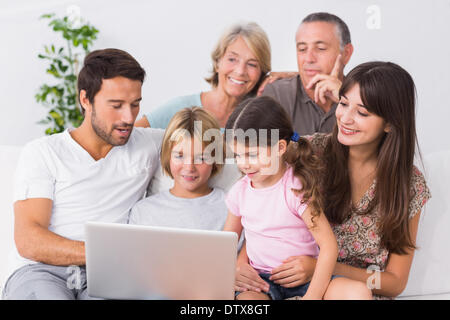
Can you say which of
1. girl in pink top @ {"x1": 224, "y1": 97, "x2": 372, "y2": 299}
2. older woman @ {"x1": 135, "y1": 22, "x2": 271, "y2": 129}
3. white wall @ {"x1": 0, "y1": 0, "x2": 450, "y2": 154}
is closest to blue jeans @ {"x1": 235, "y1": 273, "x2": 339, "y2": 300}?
girl in pink top @ {"x1": 224, "y1": 97, "x2": 372, "y2": 299}

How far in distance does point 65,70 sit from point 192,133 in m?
1.74

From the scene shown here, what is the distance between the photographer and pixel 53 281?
5.18ft

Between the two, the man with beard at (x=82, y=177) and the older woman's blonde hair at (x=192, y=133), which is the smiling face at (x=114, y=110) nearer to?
the man with beard at (x=82, y=177)

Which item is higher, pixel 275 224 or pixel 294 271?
pixel 275 224

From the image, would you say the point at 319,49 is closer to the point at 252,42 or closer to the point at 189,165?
the point at 252,42

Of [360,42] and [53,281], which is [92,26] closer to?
[360,42]

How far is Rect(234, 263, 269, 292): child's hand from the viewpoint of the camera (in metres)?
1.50

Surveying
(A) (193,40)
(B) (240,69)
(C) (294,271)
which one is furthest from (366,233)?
(A) (193,40)

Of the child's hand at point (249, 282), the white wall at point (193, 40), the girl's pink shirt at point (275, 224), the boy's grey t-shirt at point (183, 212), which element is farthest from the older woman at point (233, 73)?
the child's hand at point (249, 282)

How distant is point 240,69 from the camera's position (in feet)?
7.97

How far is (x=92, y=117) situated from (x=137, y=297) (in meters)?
0.75

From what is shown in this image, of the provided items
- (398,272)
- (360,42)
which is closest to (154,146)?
(398,272)

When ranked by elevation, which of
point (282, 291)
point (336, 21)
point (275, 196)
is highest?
point (336, 21)

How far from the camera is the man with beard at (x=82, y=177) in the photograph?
5.36 feet
